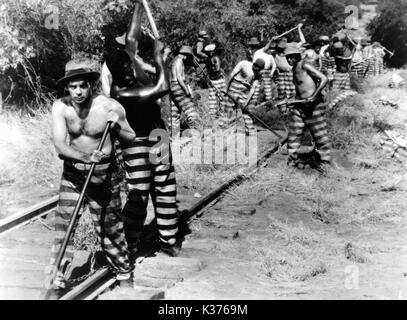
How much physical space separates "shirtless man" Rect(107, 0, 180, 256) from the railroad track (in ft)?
1.77

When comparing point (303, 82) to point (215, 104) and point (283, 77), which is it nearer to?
point (215, 104)

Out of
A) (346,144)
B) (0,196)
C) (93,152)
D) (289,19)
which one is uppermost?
(93,152)

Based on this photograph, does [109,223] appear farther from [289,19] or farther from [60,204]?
[289,19]

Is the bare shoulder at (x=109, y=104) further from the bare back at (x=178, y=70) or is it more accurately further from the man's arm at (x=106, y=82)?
the bare back at (x=178, y=70)

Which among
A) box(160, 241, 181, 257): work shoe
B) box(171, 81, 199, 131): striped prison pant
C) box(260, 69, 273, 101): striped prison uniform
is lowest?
box(260, 69, 273, 101): striped prison uniform

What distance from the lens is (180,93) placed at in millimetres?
11312

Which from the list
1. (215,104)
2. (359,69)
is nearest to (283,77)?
(215,104)

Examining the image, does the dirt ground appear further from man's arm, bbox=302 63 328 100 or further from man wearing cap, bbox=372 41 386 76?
man wearing cap, bbox=372 41 386 76

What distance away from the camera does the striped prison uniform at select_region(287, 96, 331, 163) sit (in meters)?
9.43

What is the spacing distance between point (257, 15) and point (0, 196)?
59.3 feet

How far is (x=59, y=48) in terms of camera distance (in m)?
12.4

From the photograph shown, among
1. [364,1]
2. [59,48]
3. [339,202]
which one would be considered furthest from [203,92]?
[364,1]

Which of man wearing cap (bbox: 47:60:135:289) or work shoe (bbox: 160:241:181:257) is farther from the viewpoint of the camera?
work shoe (bbox: 160:241:181:257)

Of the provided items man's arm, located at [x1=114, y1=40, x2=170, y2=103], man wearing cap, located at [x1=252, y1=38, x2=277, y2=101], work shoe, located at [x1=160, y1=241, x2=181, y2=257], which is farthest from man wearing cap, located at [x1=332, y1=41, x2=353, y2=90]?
man's arm, located at [x1=114, y1=40, x2=170, y2=103]
